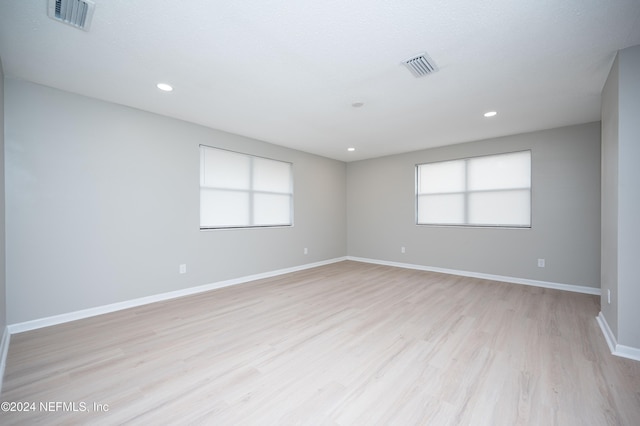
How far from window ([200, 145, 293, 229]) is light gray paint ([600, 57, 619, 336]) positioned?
14.5 ft

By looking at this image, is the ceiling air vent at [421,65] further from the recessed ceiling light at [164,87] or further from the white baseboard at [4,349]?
the white baseboard at [4,349]

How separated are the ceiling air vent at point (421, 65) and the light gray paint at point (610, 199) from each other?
5.00 ft

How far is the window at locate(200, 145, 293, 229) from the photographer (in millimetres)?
4141

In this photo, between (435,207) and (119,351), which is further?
(435,207)

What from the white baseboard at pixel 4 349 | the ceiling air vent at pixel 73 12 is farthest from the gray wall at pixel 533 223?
the white baseboard at pixel 4 349

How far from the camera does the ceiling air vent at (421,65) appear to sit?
7.37 ft

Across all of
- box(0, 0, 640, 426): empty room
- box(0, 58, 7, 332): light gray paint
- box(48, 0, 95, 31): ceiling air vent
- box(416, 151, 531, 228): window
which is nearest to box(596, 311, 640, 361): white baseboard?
box(0, 0, 640, 426): empty room

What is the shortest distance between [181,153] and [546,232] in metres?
5.75

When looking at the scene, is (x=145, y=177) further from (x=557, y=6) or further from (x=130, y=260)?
(x=557, y=6)

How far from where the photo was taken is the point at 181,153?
378 cm

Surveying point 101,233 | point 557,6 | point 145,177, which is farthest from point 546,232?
point 101,233

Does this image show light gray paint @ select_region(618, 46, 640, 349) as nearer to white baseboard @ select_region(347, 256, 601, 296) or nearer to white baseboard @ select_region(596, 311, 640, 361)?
white baseboard @ select_region(596, 311, 640, 361)

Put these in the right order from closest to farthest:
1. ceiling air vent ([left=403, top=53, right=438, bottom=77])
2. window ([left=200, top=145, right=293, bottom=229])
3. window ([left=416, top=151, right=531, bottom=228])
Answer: ceiling air vent ([left=403, top=53, right=438, bottom=77]) < window ([left=200, top=145, right=293, bottom=229]) < window ([left=416, top=151, right=531, bottom=228])

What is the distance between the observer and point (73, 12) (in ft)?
5.76
